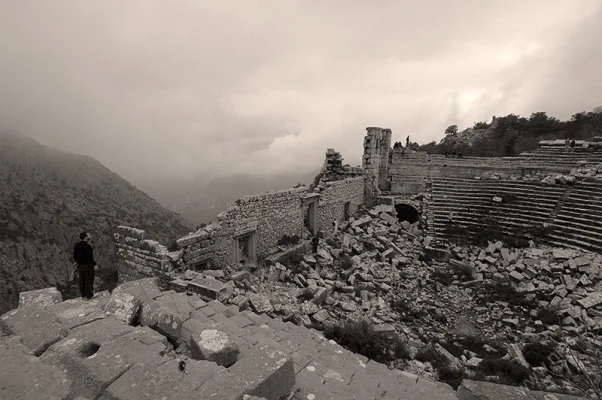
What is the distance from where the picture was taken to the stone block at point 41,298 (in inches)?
194

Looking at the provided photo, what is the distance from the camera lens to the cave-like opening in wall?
807 inches

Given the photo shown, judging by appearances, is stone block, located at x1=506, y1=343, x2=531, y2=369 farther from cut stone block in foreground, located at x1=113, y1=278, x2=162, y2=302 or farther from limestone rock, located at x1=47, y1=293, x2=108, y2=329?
limestone rock, located at x1=47, y1=293, x2=108, y2=329

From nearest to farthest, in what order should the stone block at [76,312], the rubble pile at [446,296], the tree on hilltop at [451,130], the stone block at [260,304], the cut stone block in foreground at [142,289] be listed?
the stone block at [76,312], the cut stone block in foreground at [142,289], the stone block at [260,304], the rubble pile at [446,296], the tree on hilltop at [451,130]

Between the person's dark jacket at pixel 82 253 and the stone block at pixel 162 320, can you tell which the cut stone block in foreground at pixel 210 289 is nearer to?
the person's dark jacket at pixel 82 253

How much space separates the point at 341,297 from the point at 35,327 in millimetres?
8083

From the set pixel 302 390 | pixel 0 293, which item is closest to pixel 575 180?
pixel 302 390

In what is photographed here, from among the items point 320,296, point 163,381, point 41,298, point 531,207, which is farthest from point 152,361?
point 531,207

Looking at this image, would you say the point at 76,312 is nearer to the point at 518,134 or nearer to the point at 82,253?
the point at 82,253

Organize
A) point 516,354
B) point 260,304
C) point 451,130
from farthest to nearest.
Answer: point 451,130 < point 260,304 < point 516,354

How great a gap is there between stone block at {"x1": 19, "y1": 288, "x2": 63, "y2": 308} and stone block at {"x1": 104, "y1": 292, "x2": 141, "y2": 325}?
3.43ft

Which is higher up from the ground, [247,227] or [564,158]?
[564,158]

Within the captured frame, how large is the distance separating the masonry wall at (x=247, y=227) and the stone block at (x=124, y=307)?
13.6 feet

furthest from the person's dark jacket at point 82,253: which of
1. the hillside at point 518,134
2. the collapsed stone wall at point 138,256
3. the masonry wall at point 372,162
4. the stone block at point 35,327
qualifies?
the hillside at point 518,134

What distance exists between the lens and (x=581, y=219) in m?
13.8
